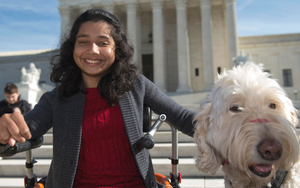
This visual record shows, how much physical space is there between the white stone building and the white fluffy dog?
1028 inches

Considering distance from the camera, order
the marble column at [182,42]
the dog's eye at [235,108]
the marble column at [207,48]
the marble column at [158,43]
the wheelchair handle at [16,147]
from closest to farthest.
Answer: the dog's eye at [235,108], the wheelchair handle at [16,147], the marble column at [207,48], the marble column at [182,42], the marble column at [158,43]

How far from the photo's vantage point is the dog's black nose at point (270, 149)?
102 centimetres

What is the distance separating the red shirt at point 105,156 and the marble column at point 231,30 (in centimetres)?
2598

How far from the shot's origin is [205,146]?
1334mm

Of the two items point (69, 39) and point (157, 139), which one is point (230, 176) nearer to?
point (69, 39)

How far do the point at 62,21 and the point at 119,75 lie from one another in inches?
1231

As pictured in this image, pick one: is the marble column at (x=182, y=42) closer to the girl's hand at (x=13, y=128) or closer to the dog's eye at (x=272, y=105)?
the dog's eye at (x=272, y=105)

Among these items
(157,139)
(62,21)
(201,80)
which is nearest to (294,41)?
(201,80)

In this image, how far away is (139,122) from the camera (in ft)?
7.20

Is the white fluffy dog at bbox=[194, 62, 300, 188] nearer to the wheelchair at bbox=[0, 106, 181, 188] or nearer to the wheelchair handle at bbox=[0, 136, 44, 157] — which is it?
the wheelchair at bbox=[0, 106, 181, 188]

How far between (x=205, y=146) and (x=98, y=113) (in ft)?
3.75

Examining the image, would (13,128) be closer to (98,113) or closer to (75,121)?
(75,121)

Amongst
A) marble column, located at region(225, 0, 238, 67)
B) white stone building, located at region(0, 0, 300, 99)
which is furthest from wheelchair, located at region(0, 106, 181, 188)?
marble column, located at region(225, 0, 238, 67)

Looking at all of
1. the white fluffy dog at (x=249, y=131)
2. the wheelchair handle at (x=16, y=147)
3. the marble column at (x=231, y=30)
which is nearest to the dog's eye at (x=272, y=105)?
the white fluffy dog at (x=249, y=131)
